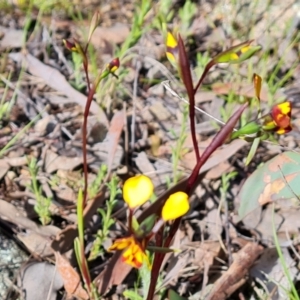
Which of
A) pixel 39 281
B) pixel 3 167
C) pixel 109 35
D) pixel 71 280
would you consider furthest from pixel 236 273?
pixel 109 35

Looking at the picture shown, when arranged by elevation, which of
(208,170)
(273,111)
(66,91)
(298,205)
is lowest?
(298,205)

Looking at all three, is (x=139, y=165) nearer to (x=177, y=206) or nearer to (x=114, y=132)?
(x=114, y=132)

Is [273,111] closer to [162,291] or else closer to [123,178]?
[162,291]

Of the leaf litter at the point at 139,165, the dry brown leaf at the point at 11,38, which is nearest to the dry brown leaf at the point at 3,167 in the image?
the leaf litter at the point at 139,165

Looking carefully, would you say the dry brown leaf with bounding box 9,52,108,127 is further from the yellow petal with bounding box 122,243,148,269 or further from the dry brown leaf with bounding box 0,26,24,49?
the yellow petal with bounding box 122,243,148,269

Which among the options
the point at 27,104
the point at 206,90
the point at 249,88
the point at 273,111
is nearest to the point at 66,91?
the point at 27,104

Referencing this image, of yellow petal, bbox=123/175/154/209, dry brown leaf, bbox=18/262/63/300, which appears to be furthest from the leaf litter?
yellow petal, bbox=123/175/154/209
